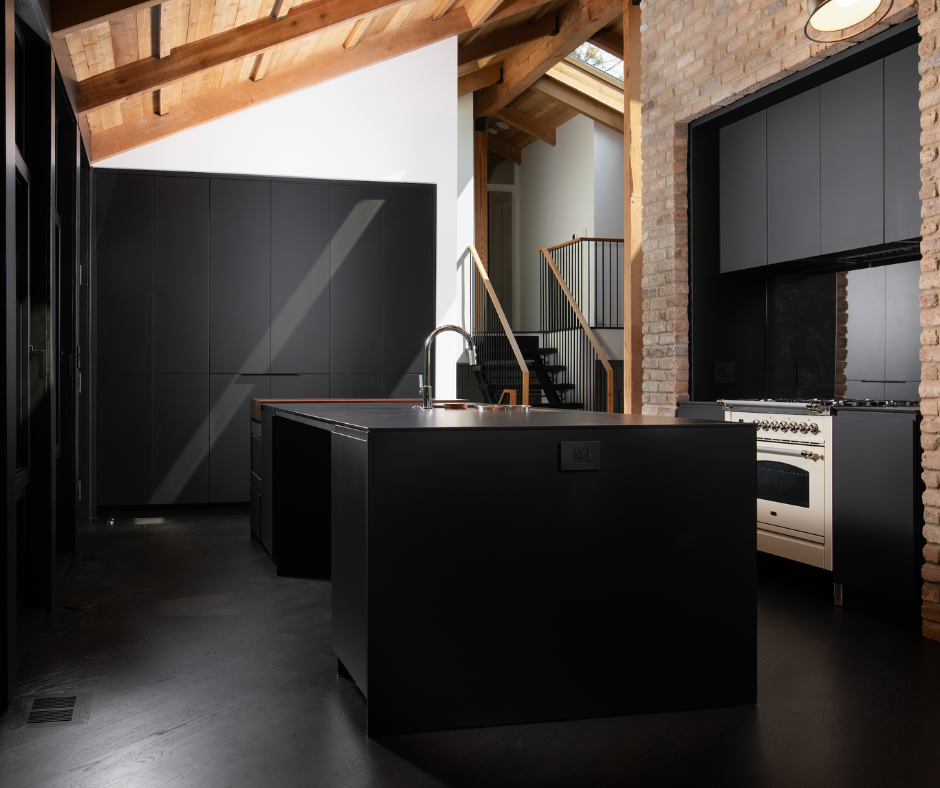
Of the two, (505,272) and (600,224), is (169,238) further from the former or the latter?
(505,272)

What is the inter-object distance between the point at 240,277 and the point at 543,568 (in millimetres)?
4674

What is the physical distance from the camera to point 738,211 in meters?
4.75

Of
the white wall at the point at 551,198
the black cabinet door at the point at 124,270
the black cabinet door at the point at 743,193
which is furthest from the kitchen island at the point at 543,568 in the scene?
the white wall at the point at 551,198

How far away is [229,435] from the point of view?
6.26 metres

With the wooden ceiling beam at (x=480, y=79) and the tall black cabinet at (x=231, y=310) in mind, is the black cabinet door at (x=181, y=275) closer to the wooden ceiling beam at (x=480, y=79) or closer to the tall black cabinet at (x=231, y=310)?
the tall black cabinet at (x=231, y=310)

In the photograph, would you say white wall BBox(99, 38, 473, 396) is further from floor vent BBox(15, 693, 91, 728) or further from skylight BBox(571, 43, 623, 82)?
skylight BBox(571, 43, 623, 82)

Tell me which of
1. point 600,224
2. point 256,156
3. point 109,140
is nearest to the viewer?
point 109,140

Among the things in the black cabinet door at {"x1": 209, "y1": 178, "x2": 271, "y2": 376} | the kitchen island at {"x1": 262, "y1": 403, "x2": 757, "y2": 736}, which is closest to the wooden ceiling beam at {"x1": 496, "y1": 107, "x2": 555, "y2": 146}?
the black cabinet door at {"x1": 209, "y1": 178, "x2": 271, "y2": 376}

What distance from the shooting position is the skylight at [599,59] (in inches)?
426

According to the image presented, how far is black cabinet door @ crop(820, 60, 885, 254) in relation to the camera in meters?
3.76

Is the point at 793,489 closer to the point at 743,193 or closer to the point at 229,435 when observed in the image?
the point at 743,193

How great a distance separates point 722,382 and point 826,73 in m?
1.73

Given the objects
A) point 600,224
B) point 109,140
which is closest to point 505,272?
point 600,224

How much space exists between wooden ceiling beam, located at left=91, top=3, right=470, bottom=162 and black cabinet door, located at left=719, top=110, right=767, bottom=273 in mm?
2857
